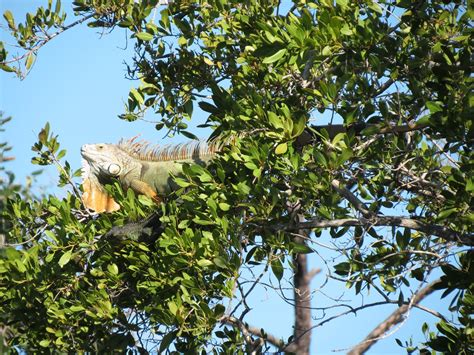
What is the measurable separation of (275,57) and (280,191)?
852 mm

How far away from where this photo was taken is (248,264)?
619 cm

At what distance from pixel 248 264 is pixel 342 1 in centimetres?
174

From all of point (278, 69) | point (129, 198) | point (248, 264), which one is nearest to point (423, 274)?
point (248, 264)

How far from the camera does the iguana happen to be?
23.5ft

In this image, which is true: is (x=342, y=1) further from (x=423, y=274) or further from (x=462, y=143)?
(x=423, y=274)

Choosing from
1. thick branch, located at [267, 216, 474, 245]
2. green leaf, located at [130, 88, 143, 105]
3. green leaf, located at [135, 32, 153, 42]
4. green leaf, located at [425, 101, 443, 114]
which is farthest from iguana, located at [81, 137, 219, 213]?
green leaf, located at [425, 101, 443, 114]

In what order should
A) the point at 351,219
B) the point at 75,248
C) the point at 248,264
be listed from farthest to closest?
the point at 75,248, the point at 248,264, the point at 351,219

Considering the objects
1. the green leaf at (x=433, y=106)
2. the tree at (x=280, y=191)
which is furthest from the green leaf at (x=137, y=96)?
the green leaf at (x=433, y=106)

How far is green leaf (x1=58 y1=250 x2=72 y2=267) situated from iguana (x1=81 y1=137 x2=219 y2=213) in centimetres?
65

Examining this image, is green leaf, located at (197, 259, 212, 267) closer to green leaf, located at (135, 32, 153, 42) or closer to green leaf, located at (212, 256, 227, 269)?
green leaf, located at (212, 256, 227, 269)

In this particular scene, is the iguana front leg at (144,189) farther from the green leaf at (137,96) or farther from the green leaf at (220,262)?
the green leaf at (220,262)

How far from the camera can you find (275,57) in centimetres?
557

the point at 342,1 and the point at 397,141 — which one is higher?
the point at 342,1

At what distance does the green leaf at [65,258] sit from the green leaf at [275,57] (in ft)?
6.40
